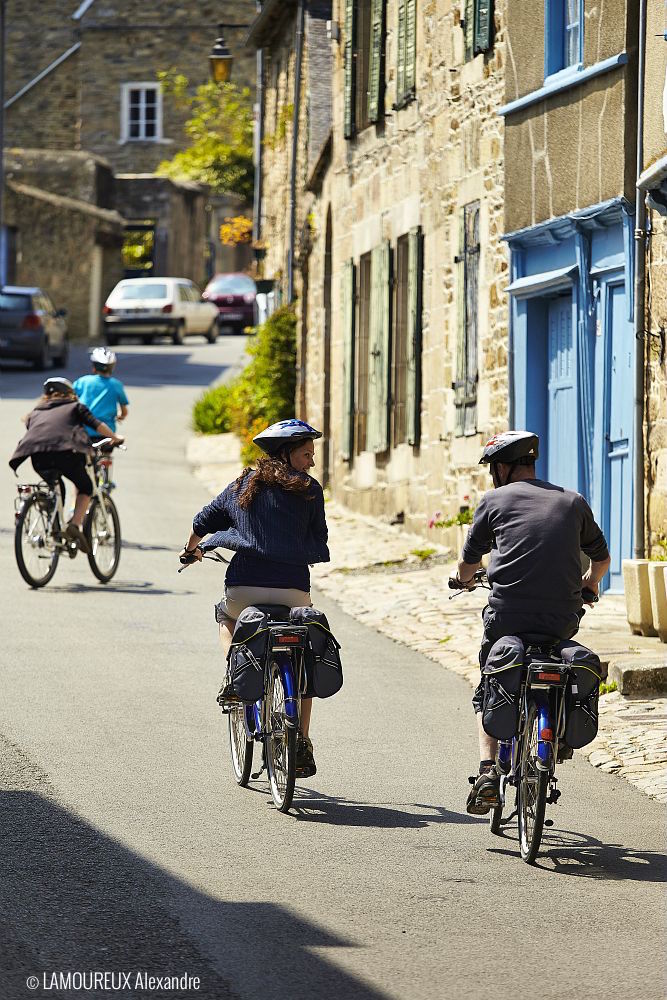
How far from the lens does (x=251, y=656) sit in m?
7.43

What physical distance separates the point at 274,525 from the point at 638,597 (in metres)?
4.42

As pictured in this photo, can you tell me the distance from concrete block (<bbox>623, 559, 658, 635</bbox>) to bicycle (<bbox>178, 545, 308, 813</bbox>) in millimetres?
4372

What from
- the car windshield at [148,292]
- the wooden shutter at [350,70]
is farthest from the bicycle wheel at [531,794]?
the car windshield at [148,292]

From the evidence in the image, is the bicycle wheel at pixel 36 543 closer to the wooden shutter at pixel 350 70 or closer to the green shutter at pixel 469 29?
the green shutter at pixel 469 29

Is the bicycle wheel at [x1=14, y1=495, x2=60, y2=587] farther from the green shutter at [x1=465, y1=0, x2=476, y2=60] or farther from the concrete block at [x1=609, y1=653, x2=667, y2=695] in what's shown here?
the green shutter at [x1=465, y1=0, x2=476, y2=60]

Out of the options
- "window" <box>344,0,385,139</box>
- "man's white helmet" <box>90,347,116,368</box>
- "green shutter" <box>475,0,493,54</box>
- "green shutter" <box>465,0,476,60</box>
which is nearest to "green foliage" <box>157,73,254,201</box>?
"window" <box>344,0,385,139</box>

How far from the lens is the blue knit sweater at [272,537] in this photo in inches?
301

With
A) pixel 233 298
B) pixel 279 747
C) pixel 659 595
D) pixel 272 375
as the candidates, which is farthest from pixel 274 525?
pixel 233 298

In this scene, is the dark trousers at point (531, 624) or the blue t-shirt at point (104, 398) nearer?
the dark trousers at point (531, 624)

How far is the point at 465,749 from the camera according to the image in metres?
8.87

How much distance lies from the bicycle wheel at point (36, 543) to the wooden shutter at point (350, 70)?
29.7 ft

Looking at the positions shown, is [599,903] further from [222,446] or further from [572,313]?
[222,446]

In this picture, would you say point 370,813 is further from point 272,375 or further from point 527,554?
point 272,375

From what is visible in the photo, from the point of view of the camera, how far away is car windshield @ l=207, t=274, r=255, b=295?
5362 centimetres
